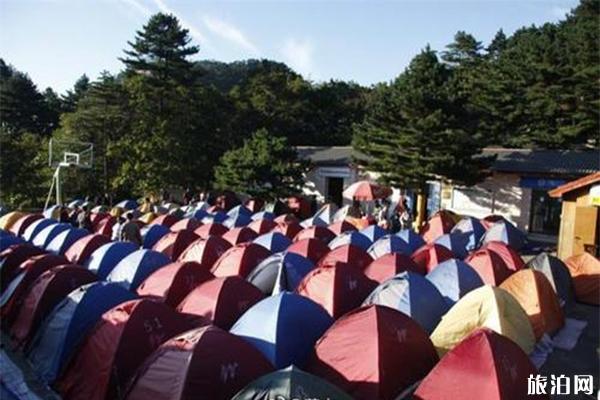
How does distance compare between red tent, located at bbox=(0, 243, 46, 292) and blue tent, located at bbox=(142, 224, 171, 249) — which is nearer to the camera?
red tent, located at bbox=(0, 243, 46, 292)

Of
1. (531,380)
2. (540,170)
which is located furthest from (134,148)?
(531,380)

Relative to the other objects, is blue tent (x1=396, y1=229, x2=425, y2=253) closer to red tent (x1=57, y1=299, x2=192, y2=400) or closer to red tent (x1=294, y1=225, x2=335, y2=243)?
red tent (x1=294, y1=225, x2=335, y2=243)

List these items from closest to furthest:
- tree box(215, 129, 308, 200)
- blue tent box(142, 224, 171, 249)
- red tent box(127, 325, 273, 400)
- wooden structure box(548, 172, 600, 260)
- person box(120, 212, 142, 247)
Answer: red tent box(127, 325, 273, 400) < person box(120, 212, 142, 247) < wooden structure box(548, 172, 600, 260) < blue tent box(142, 224, 171, 249) < tree box(215, 129, 308, 200)

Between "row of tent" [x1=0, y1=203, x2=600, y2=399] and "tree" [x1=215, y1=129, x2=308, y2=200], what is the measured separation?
492 inches

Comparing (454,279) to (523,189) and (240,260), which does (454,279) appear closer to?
(240,260)

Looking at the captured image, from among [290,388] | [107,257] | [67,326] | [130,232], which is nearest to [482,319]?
[290,388]

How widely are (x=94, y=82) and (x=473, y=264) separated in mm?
25681

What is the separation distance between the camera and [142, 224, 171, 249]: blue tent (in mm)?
15352

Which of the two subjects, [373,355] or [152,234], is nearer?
[373,355]

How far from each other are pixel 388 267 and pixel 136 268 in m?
4.69

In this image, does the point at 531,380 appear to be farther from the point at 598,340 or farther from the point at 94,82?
the point at 94,82

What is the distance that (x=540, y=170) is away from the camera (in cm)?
Answer: 2247

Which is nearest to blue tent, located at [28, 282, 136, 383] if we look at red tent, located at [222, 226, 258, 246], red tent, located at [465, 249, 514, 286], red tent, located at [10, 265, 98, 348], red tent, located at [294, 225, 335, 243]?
red tent, located at [10, 265, 98, 348]

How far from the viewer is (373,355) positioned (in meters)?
6.77
